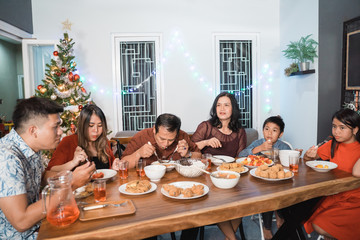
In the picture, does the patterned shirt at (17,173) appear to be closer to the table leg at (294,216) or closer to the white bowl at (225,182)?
the white bowl at (225,182)

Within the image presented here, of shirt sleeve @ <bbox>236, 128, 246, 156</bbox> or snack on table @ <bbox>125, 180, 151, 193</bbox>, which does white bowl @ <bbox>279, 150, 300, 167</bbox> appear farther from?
snack on table @ <bbox>125, 180, 151, 193</bbox>

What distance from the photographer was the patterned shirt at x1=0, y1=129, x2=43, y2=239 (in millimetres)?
1168

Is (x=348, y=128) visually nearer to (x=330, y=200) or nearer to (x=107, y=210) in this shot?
(x=330, y=200)

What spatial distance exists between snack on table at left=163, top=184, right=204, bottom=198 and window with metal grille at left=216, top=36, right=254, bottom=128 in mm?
3545

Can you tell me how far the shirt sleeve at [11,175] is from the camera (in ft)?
3.77

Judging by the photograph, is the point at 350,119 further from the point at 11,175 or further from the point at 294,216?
the point at 11,175

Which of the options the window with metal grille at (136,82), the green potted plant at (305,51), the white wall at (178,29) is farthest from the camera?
the window with metal grille at (136,82)

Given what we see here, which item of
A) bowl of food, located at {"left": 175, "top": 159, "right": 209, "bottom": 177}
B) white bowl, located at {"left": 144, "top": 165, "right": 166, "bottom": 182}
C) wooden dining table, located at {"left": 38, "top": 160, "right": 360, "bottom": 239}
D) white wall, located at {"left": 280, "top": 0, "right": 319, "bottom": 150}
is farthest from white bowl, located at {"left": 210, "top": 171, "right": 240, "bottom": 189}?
white wall, located at {"left": 280, "top": 0, "right": 319, "bottom": 150}

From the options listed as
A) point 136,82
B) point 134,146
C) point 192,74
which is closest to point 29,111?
point 134,146

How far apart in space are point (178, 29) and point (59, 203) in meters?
4.02

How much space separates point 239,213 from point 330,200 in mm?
997

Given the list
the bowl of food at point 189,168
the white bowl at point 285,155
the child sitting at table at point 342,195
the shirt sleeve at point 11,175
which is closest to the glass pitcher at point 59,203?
the shirt sleeve at point 11,175

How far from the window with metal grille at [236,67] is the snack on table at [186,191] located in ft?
11.6

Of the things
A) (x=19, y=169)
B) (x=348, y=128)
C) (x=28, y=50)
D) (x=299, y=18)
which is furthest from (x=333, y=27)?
(x=28, y=50)
